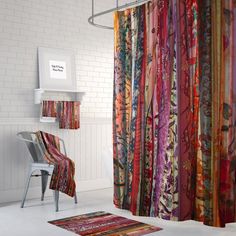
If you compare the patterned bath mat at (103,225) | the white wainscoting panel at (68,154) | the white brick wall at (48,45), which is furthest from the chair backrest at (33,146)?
the patterned bath mat at (103,225)

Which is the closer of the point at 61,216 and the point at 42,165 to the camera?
the point at 61,216

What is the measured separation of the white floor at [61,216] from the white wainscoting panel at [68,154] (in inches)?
10.4

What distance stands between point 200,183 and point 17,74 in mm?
2624

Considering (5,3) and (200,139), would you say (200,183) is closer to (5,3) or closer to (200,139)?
(200,139)

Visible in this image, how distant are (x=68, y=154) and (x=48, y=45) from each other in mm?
1410

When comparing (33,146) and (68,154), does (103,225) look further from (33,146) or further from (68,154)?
(68,154)

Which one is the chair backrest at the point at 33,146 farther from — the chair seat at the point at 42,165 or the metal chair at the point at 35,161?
the chair seat at the point at 42,165

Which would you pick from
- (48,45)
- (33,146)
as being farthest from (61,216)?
(48,45)

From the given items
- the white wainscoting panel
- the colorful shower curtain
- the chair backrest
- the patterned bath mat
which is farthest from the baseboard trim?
the colorful shower curtain

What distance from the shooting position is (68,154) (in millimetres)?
5430

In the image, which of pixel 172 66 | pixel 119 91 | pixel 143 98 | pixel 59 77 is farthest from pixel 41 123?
pixel 172 66

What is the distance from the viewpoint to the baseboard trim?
15.9 feet

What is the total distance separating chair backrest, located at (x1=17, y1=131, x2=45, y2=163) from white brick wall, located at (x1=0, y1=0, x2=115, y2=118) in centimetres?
29

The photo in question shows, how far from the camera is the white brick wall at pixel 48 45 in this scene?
4.94m
